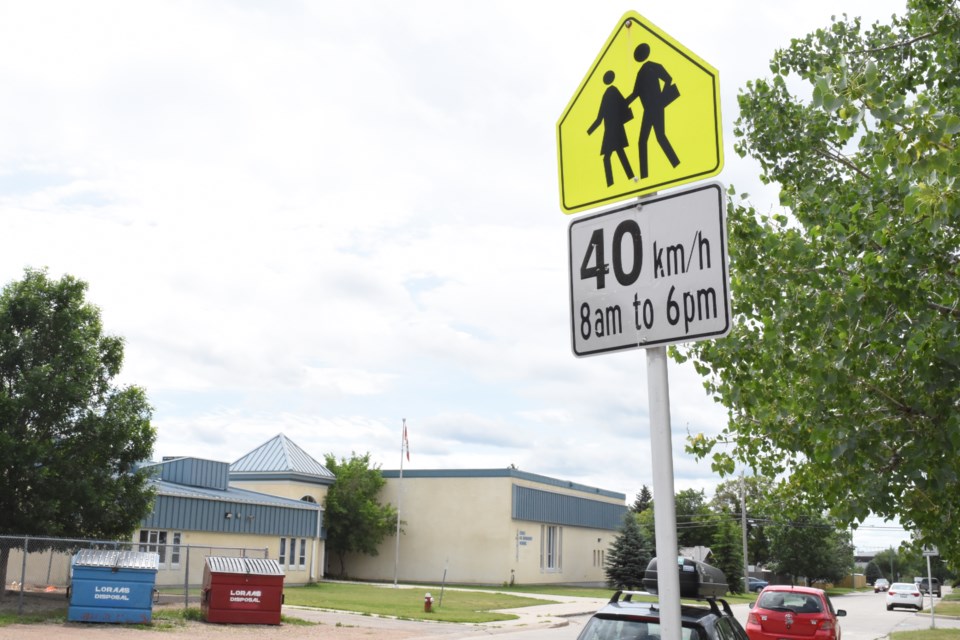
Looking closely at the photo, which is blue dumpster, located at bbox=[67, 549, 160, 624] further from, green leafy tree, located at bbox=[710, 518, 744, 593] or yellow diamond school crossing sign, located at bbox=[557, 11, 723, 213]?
green leafy tree, located at bbox=[710, 518, 744, 593]

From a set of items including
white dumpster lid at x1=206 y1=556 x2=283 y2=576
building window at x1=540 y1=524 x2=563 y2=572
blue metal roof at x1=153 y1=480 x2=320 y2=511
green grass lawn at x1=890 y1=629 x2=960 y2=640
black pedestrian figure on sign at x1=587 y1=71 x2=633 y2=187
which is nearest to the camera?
black pedestrian figure on sign at x1=587 y1=71 x2=633 y2=187

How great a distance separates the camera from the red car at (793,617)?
19.3m

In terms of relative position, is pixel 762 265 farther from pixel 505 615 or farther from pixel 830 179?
pixel 505 615

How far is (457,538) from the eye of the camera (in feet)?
187

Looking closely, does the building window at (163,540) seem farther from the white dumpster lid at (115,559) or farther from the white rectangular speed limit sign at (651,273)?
the white rectangular speed limit sign at (651,273)

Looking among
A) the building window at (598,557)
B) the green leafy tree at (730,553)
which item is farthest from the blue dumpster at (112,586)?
the green leafy tree at (730,553)

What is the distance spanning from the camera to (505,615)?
3148 centimetres

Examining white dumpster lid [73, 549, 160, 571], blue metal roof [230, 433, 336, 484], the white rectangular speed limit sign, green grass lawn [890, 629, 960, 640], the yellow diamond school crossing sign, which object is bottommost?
green grass lawn [890, 629, 960, 640]

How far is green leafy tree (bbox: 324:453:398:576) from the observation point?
56.2m

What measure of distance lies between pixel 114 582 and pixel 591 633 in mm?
17080

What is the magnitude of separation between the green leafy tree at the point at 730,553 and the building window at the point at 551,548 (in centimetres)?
1241

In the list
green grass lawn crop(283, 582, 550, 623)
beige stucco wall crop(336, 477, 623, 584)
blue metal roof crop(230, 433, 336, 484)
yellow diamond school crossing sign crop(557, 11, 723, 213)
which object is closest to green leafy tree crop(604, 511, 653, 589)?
beige stucco wall crop(336, 477, 623, 584)

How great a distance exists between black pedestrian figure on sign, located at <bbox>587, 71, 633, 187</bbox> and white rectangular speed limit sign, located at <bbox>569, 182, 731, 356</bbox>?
0.71 ft

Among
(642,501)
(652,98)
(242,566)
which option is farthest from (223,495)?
(642,501)
